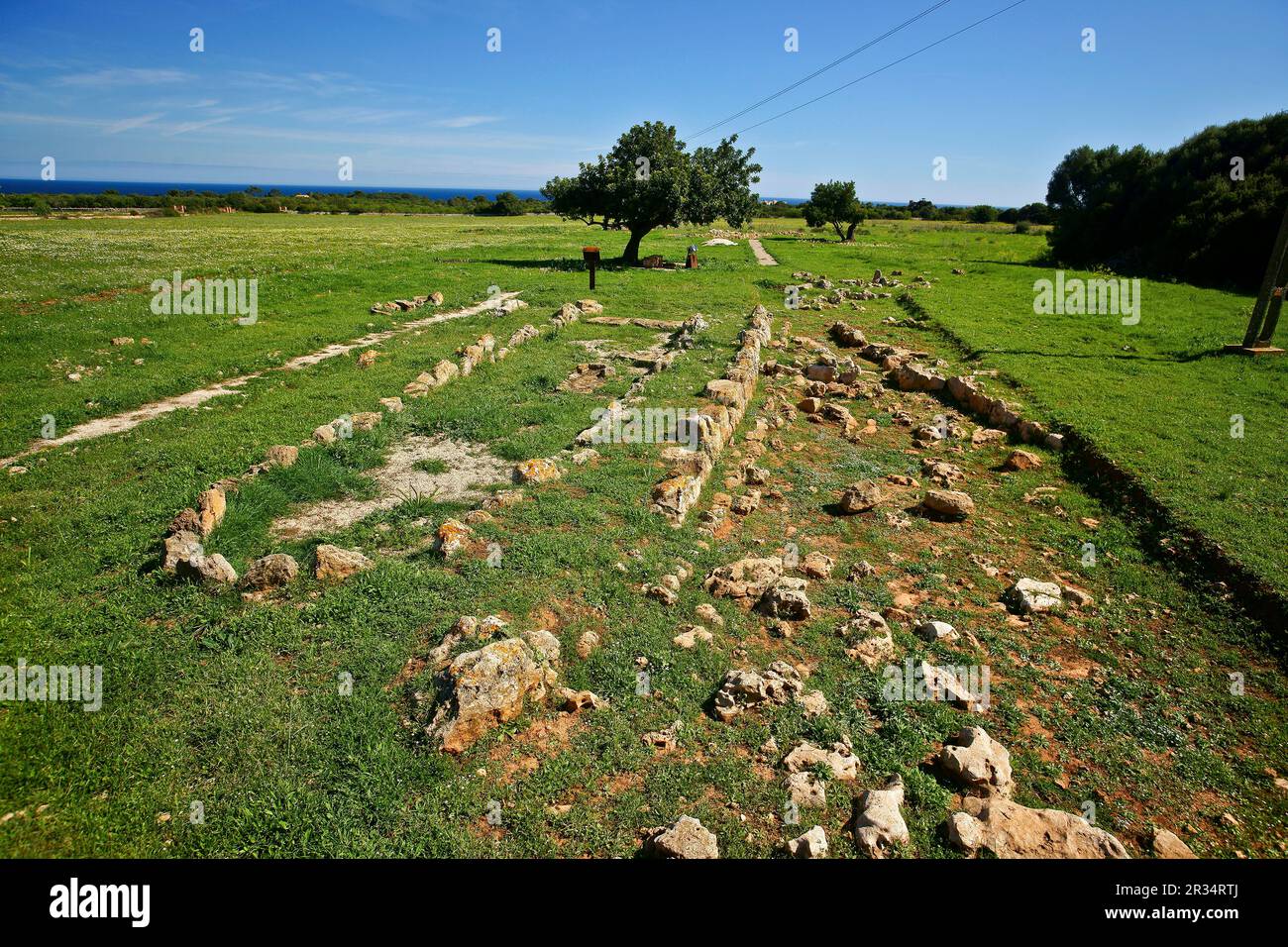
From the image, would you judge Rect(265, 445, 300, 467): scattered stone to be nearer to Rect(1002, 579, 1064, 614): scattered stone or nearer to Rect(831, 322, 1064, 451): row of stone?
Rect(1002, 579, 1064, 614): scattered stone

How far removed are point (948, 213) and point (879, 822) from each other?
116m

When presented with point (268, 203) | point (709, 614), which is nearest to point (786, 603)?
point (709, 614)

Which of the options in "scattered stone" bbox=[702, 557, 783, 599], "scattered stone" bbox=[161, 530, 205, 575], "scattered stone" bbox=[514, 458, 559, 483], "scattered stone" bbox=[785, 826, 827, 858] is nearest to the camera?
"scattered stone" bbox=[785, 826, 827, 858]

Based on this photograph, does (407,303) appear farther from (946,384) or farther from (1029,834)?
(1029,834)

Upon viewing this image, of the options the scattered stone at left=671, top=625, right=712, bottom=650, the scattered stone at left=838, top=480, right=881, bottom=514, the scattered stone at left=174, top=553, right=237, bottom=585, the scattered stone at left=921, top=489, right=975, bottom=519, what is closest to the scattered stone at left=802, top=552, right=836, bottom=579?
the scattered stone at left=838, top=480, right=881, bottom=514

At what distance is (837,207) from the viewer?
61.8 metres

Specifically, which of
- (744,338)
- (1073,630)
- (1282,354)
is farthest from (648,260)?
(1073,630)

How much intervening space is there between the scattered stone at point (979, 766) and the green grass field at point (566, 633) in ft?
0.90

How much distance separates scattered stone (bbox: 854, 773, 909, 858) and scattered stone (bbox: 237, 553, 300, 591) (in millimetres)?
6588

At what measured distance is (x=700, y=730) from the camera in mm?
5531

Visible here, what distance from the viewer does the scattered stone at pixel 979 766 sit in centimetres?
500

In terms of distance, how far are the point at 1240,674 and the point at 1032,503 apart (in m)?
4.37

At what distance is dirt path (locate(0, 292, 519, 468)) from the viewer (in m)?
11.3

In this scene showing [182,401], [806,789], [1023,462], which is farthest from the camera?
[182,401]
